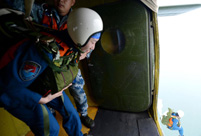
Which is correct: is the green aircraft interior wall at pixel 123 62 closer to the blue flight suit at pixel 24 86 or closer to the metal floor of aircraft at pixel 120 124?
the metal floor of aircraft at pixel 120 124

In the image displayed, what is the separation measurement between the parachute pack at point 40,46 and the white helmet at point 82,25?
2.8 inches

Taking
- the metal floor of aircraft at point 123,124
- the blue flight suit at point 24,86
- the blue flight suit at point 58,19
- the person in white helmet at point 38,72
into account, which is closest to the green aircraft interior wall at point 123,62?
the metal floor of aircraft at point 123,124

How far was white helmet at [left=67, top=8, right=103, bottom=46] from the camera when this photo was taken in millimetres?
785

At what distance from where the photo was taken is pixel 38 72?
0.68 metres

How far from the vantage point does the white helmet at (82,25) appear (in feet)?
→ 2.58

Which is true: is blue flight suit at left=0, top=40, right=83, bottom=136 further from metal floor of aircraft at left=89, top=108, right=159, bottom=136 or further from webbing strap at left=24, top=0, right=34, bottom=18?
metal floor of aircraft at left=89, top=108, right=159, bottom=136

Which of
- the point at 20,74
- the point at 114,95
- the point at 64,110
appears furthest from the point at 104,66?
the point at 20,74

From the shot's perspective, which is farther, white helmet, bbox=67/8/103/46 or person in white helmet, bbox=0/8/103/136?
white helmet, bbox=67/8/103/46

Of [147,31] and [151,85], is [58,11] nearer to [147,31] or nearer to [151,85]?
[147,31]

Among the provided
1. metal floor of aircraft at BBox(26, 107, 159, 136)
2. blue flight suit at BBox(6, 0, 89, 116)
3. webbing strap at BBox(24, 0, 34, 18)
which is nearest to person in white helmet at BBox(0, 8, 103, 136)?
webbing strap at BBox(24, 0, 34, 18)

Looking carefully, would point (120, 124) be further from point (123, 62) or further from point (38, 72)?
point (38, 72)

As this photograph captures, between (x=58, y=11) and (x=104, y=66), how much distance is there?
32.0 inches

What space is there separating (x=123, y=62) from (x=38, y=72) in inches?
41.3

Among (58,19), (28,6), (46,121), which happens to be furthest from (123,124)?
(28,6)
